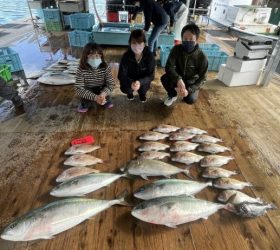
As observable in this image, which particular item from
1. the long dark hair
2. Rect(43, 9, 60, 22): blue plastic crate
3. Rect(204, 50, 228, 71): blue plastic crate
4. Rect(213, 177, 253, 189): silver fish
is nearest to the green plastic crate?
the long dark hair

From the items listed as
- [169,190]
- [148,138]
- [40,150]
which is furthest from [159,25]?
[169,190]

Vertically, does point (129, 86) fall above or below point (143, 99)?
above

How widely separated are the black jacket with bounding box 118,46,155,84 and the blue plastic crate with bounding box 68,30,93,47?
3304mm

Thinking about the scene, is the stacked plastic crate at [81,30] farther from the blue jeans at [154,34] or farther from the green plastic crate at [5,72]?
the green plastic crate at [5,72]

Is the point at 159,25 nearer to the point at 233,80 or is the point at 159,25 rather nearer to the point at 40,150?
the point at 233,80

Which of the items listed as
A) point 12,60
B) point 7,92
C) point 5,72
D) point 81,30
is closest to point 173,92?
point 7,92

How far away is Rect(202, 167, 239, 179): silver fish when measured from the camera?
6.53ft

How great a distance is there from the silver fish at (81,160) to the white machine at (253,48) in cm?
300

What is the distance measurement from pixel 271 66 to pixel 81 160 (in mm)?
3428

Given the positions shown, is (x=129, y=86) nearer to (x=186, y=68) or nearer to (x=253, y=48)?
(x=186, y=68)

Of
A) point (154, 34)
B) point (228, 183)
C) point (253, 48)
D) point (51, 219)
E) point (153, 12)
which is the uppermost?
point (153, 12)

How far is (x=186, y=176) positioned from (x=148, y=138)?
0.63 meters

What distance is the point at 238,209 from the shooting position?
66.1 inches

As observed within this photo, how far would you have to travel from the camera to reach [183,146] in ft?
7.62
